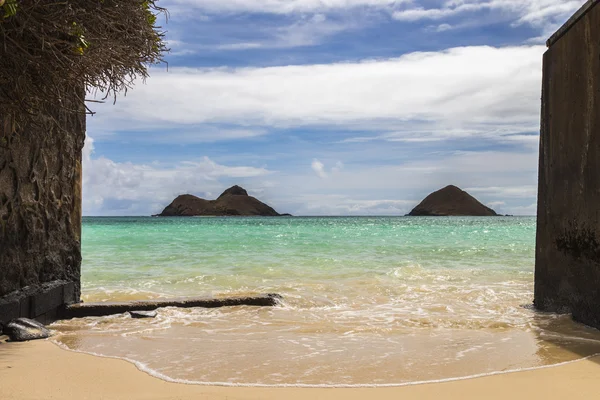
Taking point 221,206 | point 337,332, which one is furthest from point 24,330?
point 221,206

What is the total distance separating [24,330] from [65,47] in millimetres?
2361

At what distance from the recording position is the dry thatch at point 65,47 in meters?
4.03

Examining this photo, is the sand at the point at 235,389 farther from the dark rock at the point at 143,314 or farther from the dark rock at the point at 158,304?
the dark rock at the point at 158,304

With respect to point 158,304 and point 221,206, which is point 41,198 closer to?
point 158,304

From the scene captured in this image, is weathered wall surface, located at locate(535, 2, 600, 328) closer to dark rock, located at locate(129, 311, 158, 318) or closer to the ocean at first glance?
the ocean

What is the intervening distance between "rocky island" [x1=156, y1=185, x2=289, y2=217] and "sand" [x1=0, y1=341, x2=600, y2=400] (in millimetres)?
109653

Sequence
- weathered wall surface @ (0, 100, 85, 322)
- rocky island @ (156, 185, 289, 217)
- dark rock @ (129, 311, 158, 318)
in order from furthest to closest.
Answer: rocky island @ (156, 185, 289, 217) → dark rock @ (129, 311, 158, 318) → weathered wall surface @ (0, 100, 85, 322)

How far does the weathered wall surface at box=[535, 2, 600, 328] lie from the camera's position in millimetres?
5062

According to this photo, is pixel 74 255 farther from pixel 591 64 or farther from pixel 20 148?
pixel 591 64

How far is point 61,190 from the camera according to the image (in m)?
5.79

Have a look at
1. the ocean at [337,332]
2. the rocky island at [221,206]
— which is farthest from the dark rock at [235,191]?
the ocean at [337,332]

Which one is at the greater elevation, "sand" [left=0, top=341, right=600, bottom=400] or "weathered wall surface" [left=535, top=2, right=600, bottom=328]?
"weathered wall surface" [left=535, top=2, right=600, bottom=328]

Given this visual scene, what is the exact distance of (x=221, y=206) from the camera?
112812mm

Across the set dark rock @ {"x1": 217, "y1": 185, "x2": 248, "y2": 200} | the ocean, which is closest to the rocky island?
dark rock @ {"x1": 217, "y1": 185, "x2": 248, "y2": 200}
